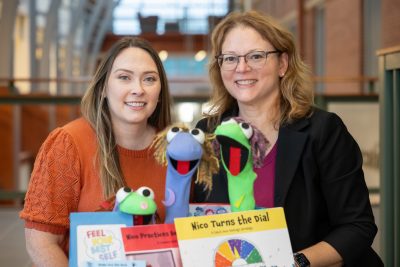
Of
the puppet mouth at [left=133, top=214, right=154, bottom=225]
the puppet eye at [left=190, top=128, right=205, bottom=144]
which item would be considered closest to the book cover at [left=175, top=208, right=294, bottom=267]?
the puppet mouth at [left=133, top=214, right=154, bottom=225]

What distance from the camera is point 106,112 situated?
2164 millimetres

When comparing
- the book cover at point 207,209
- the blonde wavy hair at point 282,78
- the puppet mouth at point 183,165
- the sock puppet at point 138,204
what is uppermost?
the blonde wavy hair at point 282,78

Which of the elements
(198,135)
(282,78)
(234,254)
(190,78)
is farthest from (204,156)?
(190,78)

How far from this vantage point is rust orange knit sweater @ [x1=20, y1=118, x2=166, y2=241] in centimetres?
201

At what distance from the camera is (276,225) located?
1724mm

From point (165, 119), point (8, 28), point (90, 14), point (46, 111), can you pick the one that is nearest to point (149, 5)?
point (90, 14)

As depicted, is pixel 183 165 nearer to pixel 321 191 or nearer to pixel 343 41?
pixel 321 191

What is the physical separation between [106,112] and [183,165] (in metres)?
0.54

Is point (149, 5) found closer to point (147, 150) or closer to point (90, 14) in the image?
point (90, 14)

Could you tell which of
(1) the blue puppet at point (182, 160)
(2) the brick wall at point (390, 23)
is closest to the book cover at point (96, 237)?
(1) the blue puppet at point (182, 160)

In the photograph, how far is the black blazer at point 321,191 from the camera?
2.10m

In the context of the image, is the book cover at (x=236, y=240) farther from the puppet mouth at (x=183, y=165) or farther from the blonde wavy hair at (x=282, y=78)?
the blonde wavy hair at (x=282, y=78)

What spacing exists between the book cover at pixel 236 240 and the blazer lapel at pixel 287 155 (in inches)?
13.6

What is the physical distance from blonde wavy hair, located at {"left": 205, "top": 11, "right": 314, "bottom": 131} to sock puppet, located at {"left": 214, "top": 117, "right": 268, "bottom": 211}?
480mm
